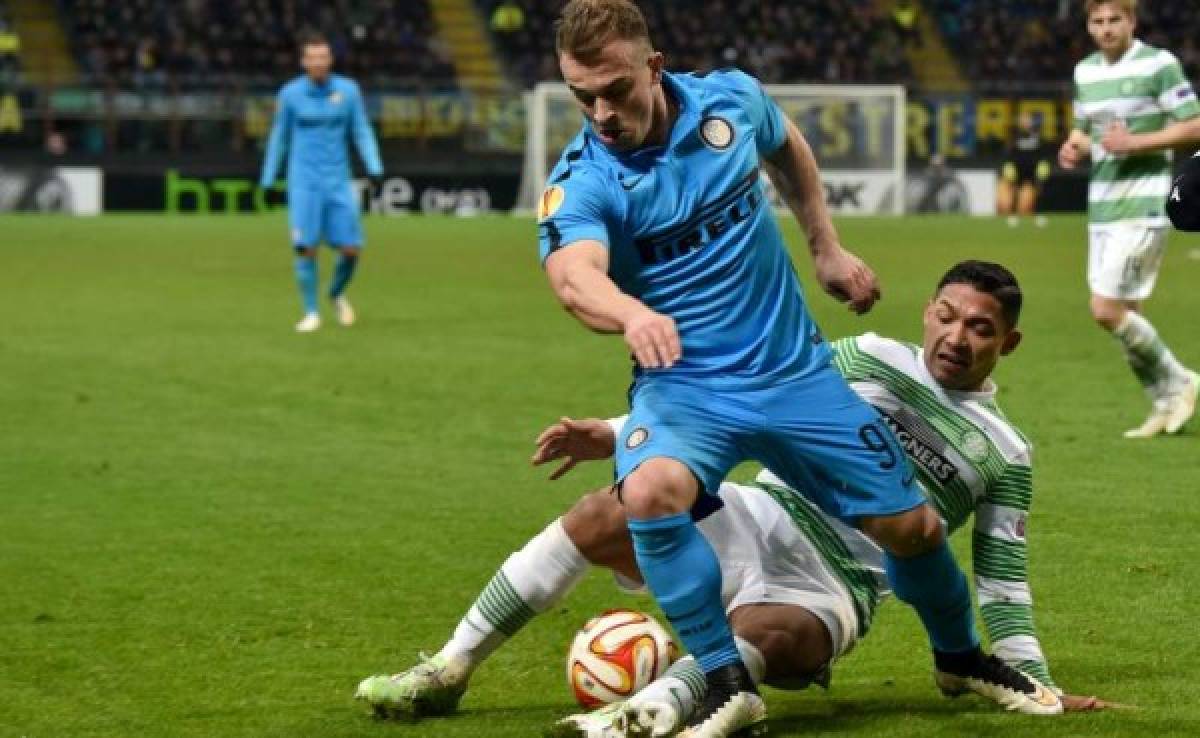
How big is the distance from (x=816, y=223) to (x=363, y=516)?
3.50 meters

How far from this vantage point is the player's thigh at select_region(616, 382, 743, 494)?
475 cm

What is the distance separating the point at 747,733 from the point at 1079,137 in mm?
6707

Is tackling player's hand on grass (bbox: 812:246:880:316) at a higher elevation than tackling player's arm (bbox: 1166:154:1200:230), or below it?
below

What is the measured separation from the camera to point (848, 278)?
5395mm

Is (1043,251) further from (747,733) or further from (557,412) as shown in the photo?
(747,733)

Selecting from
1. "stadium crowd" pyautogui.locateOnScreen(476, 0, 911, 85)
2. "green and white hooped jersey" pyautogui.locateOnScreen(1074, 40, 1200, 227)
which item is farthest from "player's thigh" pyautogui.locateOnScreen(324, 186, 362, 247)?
"stadium crowd" pyautogui.locateOnScreen(476, 0, 911, 85)

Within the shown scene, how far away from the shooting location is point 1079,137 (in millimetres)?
10961

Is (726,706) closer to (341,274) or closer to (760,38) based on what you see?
(341,274)

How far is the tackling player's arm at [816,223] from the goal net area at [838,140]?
29.1m

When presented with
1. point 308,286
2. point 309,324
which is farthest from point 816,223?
point 308,286

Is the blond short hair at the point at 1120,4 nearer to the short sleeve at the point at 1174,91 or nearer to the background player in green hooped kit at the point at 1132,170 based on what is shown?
the background player in green hooped kit at the point at 1132,170

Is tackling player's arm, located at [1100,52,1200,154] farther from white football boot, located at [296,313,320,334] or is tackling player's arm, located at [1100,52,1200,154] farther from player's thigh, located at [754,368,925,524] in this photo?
white football boot, located at [296,313,320,334]

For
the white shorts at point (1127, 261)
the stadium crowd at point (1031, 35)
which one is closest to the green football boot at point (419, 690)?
the white shorts at point (1127, 261)

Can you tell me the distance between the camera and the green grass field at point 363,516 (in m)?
5.46
